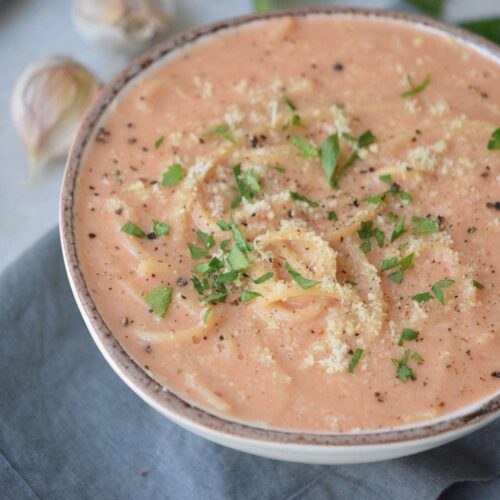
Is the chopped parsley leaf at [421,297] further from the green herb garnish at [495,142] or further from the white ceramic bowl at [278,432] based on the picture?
the green herb garnish at [495,142]

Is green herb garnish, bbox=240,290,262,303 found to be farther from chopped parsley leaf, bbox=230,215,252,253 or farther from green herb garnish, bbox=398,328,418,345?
green herb garnish, bbox=398,328,418,345

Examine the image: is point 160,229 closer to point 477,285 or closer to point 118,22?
point 477,285

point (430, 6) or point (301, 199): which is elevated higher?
point (301, 199)

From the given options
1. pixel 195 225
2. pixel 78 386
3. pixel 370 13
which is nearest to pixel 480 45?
pixel 370 13

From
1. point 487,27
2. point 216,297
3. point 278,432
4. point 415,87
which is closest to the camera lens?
point 278,432

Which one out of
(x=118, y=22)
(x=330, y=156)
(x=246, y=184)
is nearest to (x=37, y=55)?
(x=118, y=22)

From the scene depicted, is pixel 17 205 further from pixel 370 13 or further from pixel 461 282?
pixel 461 282
